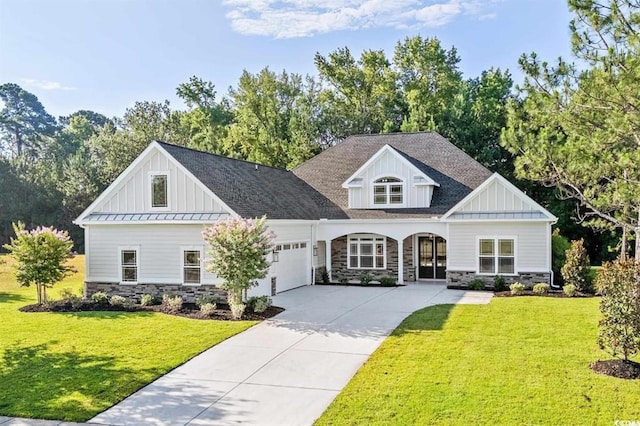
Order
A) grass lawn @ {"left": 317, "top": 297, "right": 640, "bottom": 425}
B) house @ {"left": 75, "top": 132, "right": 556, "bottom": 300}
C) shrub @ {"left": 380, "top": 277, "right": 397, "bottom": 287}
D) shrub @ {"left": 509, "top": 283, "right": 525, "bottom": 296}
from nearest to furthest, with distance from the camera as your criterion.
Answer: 1. grass lawn @ {"left": 317, "top": 297, "right": 640, "bottom": 425}
2. house @ {"left": 75, "top": 132, "right": 556, "bottom": 300}
3. shrub @ {"left": 509, "top": 283, "right": 525, "bottom": 296}
4. shrub @ {"left": 380, "top": 277, "right": 397, "bottom": 287}

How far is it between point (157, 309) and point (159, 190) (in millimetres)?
4385

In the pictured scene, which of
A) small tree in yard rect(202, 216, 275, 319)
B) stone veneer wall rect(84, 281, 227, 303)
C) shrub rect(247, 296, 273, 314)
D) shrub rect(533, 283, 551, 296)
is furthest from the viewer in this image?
shrub rect(533, 283, 551, 296)

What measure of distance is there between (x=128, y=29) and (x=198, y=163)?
531 centimetres

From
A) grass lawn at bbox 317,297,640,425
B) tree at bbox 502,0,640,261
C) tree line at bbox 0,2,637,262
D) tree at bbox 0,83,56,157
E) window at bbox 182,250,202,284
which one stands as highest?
tree at bbox 0,83,56,157

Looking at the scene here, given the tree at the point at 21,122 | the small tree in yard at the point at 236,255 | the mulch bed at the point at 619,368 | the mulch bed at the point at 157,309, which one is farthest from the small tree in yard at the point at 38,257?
the tree at the point at 21,122

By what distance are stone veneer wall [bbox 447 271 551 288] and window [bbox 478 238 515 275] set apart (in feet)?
0.82

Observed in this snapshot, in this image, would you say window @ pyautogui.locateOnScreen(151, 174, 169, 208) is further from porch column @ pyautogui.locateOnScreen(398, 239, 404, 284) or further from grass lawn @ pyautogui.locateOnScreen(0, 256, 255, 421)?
porch column @ pyautogui.locateOnScreen(398, 239, 404, 284)

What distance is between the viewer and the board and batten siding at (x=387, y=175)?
23.0m

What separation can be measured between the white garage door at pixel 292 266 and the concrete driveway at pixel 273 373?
11.0 ft

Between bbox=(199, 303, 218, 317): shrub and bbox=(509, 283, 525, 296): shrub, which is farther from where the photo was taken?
bbox=(509, 283, 525, 296): shrub

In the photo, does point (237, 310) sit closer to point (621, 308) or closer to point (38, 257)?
A: point (38, 257)

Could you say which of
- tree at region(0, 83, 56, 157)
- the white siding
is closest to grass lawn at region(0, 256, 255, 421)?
the white siding

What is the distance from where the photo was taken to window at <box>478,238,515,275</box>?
66.8ft

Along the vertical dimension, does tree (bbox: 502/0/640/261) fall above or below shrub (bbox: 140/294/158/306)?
above
